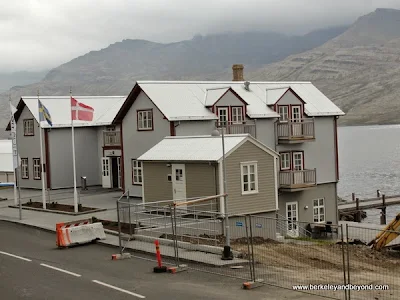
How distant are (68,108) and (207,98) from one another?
15.7m

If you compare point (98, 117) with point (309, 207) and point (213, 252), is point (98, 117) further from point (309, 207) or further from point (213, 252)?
point (213, 252)

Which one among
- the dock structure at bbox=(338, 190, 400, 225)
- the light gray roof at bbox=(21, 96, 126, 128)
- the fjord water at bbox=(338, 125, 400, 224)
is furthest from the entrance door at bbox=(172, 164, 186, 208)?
the fjord water at bbox=(338, 125, 400, 224)

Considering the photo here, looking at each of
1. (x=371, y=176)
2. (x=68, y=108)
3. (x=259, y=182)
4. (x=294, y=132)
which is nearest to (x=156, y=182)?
(x=259, y=182)

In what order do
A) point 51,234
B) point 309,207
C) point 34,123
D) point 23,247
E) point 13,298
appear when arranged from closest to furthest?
1. point 13,298
2. point 23,247
3. point 51,234
4. point 309,207
5. point 34,123

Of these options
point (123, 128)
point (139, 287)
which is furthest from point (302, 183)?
point (139, 287)

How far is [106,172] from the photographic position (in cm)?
5031

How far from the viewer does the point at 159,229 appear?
87.8ft

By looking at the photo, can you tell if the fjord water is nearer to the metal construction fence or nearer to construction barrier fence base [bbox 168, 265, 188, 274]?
the metal construction fence

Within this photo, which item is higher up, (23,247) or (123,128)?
(123,128)

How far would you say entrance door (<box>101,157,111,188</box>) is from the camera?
50.1 m

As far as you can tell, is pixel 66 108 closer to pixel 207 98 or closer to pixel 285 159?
pixel 207 98

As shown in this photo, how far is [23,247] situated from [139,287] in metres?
9.68

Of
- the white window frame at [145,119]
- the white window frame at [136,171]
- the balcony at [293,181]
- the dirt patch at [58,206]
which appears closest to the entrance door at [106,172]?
the white window frame at [136,171]

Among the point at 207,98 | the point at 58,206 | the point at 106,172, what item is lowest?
the point at 58,206
